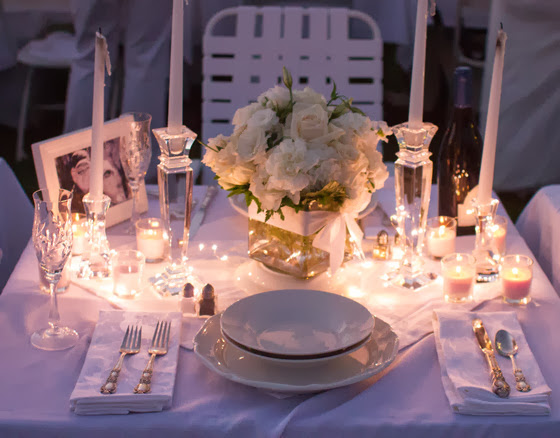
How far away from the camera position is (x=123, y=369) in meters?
1.16

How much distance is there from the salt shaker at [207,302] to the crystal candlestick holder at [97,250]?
0.82 ft

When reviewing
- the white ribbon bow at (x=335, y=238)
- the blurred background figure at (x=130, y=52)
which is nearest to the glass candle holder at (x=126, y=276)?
the white ribbon bow at (x=335, y=238)

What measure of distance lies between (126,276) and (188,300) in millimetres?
140


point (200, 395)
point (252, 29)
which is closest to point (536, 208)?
point (200, 395)

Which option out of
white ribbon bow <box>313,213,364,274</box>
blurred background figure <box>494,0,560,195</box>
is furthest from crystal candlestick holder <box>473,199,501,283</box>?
blurred background figure <box>494,0,560,195</box>

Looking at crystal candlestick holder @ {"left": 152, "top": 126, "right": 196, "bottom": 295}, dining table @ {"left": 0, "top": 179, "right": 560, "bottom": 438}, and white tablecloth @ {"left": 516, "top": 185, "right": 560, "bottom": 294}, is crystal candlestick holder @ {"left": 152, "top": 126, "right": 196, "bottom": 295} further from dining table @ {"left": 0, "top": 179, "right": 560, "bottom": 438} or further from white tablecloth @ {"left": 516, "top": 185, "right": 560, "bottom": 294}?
white tablecloth @ {"left": 516, "top": 185, "right": 560, "bottom": 294}

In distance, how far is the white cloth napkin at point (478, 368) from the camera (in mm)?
1081

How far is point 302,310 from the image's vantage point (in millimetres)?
1279

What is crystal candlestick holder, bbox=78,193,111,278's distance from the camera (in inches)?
58.7

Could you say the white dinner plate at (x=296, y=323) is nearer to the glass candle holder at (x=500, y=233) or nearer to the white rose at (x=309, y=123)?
the white rose at (x=309, y=123)

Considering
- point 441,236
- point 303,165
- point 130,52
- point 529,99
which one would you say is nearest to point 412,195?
point 441,236

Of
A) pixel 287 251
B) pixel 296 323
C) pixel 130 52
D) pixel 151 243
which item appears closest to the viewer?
pixel 296 323

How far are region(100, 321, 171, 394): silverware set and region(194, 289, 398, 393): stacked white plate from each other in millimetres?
65

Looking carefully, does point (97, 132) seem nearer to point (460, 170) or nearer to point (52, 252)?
point (52, 252)
